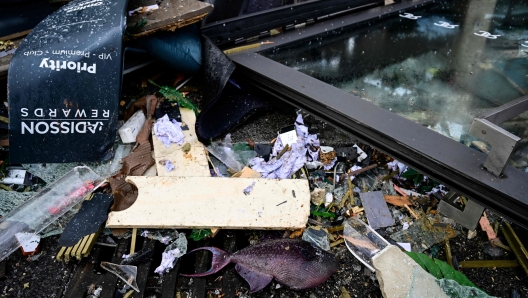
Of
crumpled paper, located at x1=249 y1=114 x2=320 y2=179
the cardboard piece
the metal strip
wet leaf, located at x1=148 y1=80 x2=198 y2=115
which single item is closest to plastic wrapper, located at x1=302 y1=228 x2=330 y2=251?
the cardboard piece

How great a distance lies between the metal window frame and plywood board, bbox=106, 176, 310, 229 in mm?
511

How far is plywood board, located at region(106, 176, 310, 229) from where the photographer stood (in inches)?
88.9

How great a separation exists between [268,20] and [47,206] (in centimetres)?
203

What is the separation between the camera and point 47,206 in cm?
244

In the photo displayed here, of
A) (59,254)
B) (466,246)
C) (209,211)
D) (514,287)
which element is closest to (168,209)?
(209,211)

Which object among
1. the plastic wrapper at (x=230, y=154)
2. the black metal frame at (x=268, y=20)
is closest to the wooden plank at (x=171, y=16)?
the black metal frame at (x=268, y=20)

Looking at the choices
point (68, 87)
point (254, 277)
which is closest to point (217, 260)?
point (254, 277)

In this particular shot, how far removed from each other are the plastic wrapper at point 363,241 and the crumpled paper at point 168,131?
1.20m

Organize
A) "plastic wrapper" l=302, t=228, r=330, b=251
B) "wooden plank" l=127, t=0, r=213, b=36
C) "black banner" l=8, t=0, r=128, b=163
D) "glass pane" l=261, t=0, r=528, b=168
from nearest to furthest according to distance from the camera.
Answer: "plastic wrapper" l=302, t=228, r=330, b=251 < "black banner" l=8, t=0, r=128, b=163 < "glass pane" l=261, t=0, r=528, b=168 < "wooden plank" l=127, t=0, r=213, b=36

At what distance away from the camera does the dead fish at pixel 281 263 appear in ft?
6.84

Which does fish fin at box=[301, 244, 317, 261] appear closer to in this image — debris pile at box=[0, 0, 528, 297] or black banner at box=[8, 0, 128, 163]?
debris pile at box=[0, 0, 528, 297]

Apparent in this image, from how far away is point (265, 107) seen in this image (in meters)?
3.01

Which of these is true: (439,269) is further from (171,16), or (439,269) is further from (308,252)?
(171,16)

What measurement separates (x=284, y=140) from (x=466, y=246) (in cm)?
124
